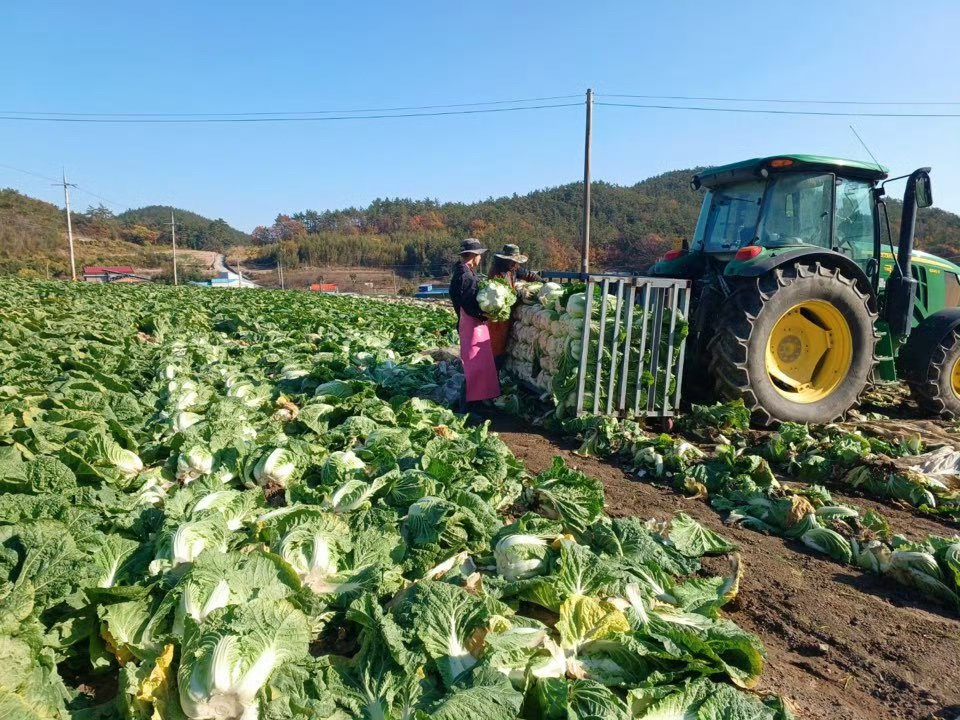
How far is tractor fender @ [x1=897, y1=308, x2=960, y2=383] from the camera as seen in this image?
6.64 meters

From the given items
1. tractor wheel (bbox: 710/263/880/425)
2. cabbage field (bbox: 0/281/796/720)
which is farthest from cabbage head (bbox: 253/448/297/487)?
tractor wheel (bbox: 710/263/880/425)

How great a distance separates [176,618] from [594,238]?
173 feet

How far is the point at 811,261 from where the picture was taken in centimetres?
616

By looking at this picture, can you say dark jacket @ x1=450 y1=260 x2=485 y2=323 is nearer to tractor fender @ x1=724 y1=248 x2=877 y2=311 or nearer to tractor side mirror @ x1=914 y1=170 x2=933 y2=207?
tractor fender @ x1=724 y1=248 x2=877 y2=311

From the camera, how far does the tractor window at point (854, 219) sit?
666 cm

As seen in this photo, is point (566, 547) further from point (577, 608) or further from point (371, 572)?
point (371, 572)

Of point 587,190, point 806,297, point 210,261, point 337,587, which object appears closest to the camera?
point 337,587

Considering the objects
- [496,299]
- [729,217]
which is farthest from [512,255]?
[729,217]

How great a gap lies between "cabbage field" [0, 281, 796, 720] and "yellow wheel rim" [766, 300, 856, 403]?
3.38 meters

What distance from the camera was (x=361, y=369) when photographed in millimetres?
8219

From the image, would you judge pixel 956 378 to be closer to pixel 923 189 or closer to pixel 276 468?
pixel 923 189

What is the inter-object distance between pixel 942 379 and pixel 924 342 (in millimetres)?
439

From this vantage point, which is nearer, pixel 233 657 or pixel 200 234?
pixel 233 657

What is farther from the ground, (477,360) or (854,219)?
(854,219)
